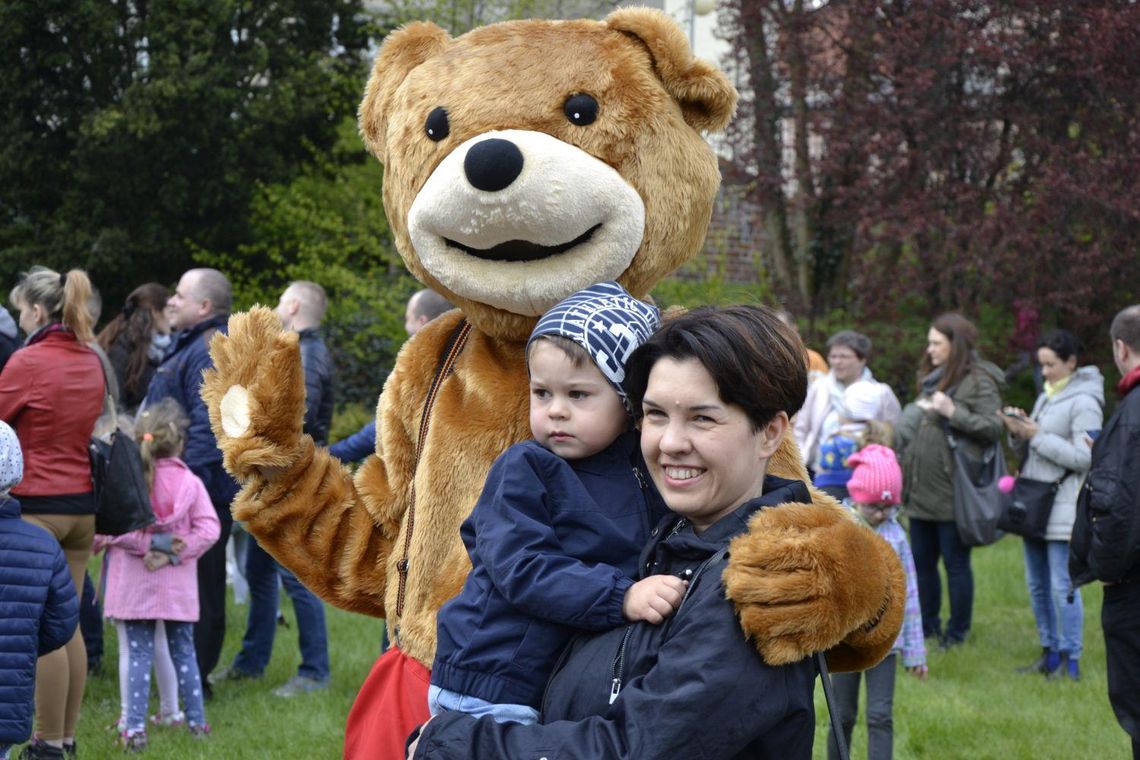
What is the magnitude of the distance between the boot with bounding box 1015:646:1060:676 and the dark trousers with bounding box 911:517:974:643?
2.10 feet

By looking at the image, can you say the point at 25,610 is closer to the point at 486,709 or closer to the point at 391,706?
the point at 391,706

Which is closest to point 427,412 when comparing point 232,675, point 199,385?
point 199,385

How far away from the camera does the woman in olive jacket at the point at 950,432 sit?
316 inches

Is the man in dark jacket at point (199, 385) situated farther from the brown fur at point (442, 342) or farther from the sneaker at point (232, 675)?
the brown fur at point (442, 342)

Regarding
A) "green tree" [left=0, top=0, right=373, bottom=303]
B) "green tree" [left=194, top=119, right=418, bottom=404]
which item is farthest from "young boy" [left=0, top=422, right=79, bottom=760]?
"green tree" [left=0, top=0, right=373, bottom=303]

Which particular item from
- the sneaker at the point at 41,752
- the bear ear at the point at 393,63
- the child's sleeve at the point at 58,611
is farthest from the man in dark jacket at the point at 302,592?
the bear ear at the point at 393,63

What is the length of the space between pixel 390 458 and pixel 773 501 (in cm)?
137

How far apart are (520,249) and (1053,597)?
559cm

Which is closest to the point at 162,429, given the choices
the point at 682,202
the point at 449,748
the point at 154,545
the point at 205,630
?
the point at 154,545

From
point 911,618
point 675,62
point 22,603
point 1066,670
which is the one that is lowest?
point 1066,670

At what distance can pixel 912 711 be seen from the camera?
661 centimetres

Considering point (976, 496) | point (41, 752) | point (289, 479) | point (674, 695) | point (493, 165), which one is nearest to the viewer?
point (674, 695)

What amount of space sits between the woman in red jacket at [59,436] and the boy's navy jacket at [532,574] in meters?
3.69

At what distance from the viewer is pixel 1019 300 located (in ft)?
40.2
